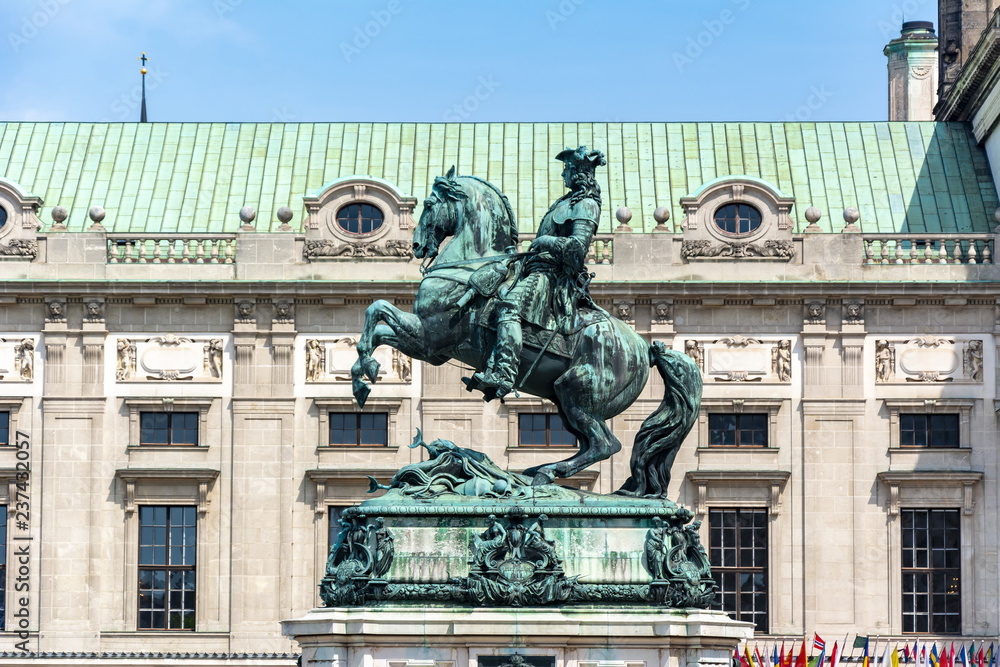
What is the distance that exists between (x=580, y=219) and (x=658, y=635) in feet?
12.9

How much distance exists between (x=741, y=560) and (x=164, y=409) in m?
14.3

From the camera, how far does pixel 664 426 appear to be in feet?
71.8

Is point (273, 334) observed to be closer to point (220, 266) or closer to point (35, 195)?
point (220, 266)

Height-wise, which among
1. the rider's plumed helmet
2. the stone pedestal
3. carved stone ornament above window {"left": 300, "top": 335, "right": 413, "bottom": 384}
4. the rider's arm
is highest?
carved stone ornament above window {"left": 300, "top": 335, "right": 413, "bottom": 384}

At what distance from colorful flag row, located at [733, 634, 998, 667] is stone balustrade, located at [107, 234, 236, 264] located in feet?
51.3

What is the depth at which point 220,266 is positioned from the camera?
57406 millimetres

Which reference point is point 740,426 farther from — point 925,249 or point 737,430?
point 925,249

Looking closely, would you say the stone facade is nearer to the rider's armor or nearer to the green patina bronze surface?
the green patina bronze surface

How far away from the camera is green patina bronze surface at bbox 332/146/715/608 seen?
20406mm

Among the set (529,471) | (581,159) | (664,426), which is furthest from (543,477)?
(581,159)

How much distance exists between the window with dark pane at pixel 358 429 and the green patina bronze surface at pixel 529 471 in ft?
115

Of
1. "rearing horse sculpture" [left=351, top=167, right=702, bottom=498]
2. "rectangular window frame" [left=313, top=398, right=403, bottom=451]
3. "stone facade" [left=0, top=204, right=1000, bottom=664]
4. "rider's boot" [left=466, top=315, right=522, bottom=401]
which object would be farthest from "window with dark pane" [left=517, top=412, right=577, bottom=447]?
"rider's boot" [left=466, top=315, right=522, bottom=401]

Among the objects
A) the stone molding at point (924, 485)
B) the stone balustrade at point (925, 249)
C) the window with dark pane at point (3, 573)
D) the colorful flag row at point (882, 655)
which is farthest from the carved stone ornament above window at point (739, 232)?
the window with dark pane at point (3, 573)

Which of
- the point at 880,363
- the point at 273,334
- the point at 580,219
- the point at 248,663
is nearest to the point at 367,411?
the point at 273,334
